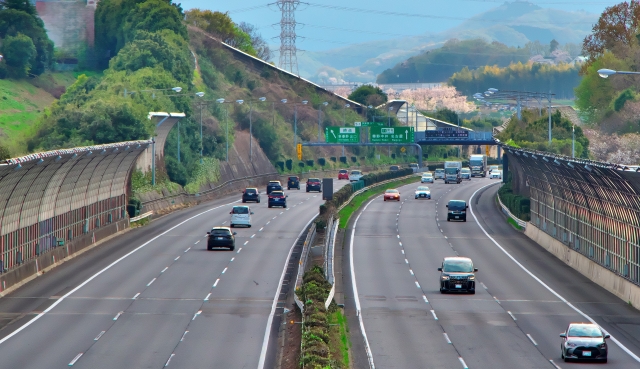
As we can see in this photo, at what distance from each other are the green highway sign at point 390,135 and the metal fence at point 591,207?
6876cm

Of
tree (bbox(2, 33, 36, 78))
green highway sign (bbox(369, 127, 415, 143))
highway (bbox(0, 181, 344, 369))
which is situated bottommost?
highway (bbox(0, 181, 344, 369))

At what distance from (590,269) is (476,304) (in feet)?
37.8

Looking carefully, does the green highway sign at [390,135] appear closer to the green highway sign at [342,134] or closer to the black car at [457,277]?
the green highway sign at [342,134]

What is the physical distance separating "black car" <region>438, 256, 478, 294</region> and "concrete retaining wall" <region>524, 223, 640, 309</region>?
6366 mm

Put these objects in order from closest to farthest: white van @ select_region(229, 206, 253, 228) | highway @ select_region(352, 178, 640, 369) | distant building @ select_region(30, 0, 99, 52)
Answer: highway @ select_region(352, 178, 640, 369) → white van @ select_region(229, 206, 253, 228) → distant building @ select_region(30, 0, 99, 52)

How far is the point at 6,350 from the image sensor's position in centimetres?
3067

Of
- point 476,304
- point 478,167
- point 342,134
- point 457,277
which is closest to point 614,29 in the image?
point 478,167

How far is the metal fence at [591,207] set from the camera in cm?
4047

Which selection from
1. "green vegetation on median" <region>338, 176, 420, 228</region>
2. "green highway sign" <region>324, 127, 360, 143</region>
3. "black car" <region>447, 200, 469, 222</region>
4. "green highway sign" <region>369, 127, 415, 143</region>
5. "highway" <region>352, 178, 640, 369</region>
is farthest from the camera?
"green highway sign" <region>369, 127, 415, 143</region>

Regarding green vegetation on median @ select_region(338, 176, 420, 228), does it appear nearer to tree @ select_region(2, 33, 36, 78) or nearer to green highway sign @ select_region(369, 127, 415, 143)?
green highway sign @ select_region(369, 127, 415, 143)

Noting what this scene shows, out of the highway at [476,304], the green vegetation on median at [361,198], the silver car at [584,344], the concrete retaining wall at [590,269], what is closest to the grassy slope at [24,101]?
the green vegetation on median at [361,198]

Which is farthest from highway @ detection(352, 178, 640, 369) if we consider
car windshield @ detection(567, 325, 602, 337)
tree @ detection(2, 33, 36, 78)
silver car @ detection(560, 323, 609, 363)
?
tree @ detection(2, 33, 36, 78)

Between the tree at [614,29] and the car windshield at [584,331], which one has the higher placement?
the tree at [614,29]

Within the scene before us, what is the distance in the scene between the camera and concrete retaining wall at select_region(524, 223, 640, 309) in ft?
138
